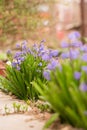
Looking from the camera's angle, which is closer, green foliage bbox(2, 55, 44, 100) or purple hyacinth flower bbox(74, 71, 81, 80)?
purple hyacinth flower bbox(74, 71, 81, 80)

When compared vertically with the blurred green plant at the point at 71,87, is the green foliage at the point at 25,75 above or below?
below

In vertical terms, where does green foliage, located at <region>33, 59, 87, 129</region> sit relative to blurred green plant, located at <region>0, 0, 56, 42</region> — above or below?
above

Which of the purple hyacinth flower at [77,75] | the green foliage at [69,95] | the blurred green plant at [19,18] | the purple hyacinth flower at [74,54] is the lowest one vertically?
the blurred green plant at [19,18]

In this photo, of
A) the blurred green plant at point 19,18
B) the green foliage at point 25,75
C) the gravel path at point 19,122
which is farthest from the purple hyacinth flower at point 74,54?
the blurred green plant at point 19,18

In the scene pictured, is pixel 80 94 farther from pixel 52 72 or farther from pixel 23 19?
pixel 23 19

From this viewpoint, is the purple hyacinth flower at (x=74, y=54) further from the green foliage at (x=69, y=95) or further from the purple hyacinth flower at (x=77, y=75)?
the purple hyacinth flower at (x=77, y=75)

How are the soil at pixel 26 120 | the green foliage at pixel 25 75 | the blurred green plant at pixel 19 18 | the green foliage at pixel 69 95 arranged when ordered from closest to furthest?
the green foliage at pixel 69 95, the soil at pixel 26 120, the green foliage at pixel 25 75, the blurred green plant at pixel 19 18

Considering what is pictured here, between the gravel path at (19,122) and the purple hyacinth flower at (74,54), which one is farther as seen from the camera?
the gravel path at (19,122)

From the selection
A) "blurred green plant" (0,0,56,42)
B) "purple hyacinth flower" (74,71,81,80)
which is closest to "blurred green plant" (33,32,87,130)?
"purple hyacinth flower" (74,71,81,80)

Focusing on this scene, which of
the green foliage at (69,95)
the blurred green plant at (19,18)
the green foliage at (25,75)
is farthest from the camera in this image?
the blurred green plant at (19,18)

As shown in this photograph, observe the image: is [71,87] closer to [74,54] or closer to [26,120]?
[74,54]

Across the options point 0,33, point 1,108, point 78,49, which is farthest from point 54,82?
point 0,33

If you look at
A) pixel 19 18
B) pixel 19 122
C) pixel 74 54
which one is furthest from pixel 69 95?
pixel 19 18

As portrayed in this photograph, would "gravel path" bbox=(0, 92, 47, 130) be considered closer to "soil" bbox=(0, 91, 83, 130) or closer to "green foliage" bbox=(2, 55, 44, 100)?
"soil" bbox=(0, 91, 83, 130)
